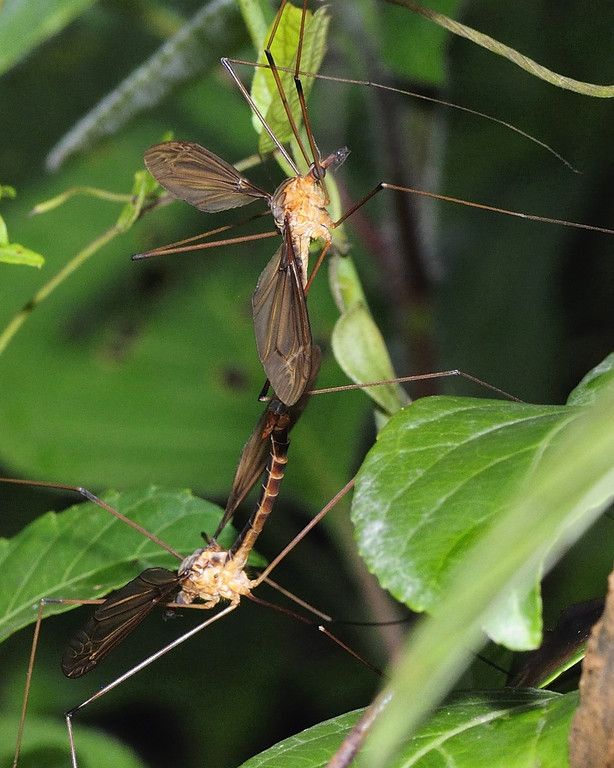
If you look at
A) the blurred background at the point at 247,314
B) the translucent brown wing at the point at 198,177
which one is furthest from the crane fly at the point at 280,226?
the blurred background at the point at 247,314

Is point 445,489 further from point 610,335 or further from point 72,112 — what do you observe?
point 72,112

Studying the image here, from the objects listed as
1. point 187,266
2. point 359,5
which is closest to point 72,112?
point 187,266

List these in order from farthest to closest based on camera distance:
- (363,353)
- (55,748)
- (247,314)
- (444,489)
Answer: (247,314) → (55,748) → (363,353) → (444,489)

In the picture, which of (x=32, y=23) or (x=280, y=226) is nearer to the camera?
(x=32, y=23)

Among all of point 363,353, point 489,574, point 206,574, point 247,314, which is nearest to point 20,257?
point 363,353

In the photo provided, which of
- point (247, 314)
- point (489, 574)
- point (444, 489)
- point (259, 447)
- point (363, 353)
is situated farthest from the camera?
point (247, 314)

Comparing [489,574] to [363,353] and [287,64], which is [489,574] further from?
[287,64]

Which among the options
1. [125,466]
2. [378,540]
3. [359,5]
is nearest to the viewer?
[378,540]
